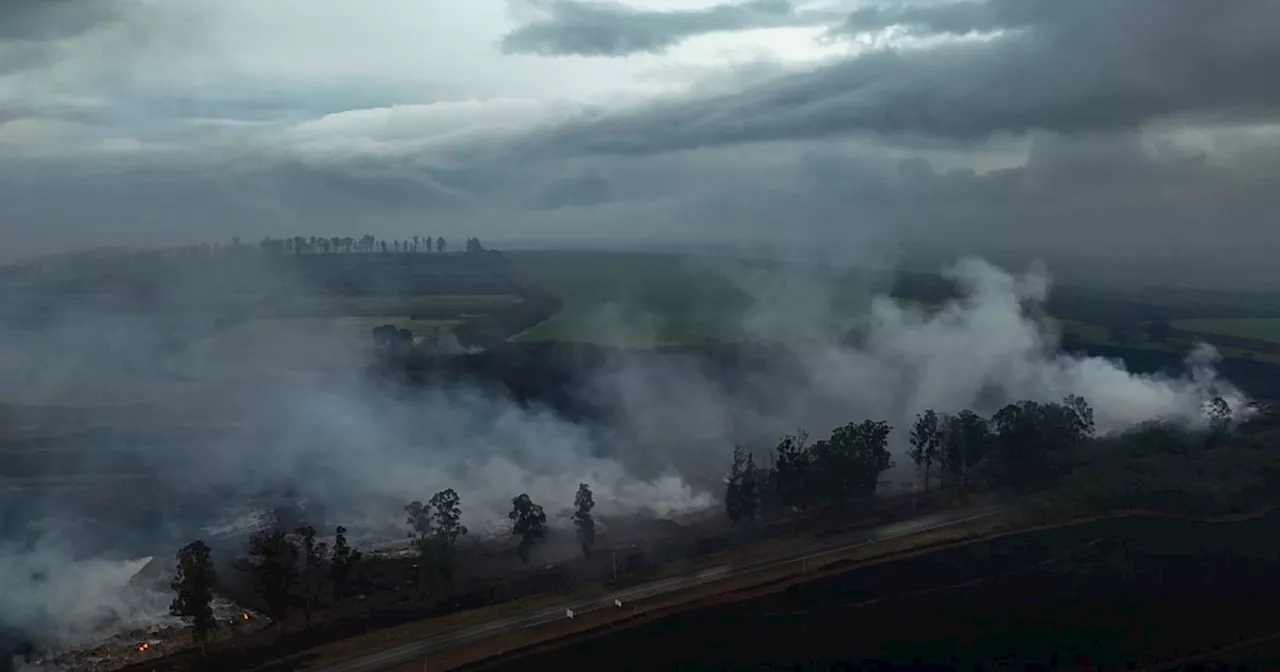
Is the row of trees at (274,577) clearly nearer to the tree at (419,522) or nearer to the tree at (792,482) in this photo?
the tree at (419,522)

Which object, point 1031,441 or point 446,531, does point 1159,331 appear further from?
point 446,531

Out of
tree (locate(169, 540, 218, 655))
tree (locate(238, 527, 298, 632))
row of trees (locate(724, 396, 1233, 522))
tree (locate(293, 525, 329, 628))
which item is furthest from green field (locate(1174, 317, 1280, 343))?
tree (locate(169, 540, 218, 655))

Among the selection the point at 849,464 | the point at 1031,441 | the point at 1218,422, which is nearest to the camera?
the point at 849,464

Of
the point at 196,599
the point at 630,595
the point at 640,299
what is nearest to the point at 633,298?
the point at 640,299

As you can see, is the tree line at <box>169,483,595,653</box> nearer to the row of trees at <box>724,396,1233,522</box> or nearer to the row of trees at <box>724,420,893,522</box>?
the row of trees at <box>724,420,893,522</box>

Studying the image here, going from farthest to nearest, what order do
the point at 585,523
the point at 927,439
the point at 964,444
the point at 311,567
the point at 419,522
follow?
the point at 927,439, the point at 964,444, the point at 585,523, the point at 419,522, the point at 311,567

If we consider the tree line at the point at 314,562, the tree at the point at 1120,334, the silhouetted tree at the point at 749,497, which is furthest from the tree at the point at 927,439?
the tree at the point at 1120,334
